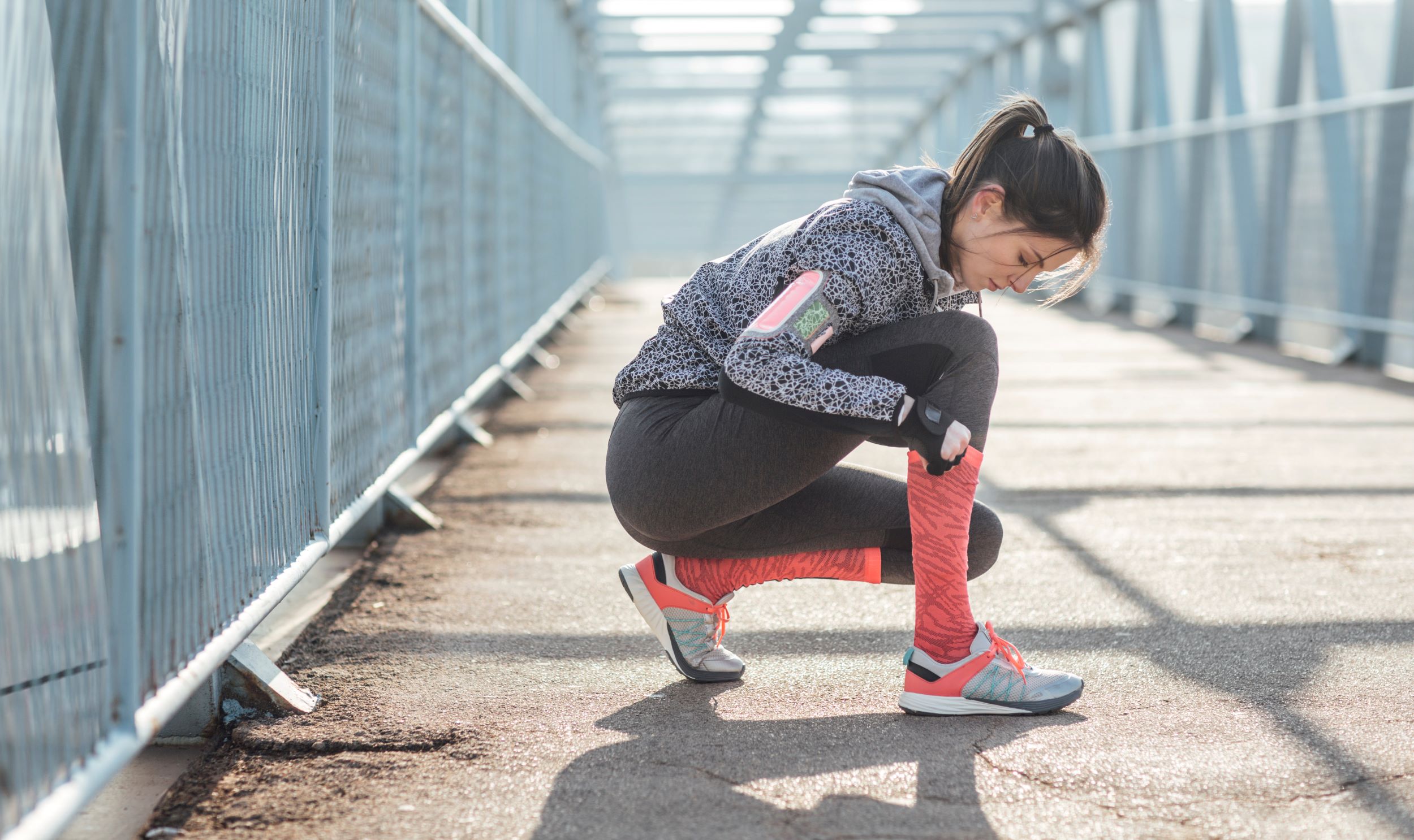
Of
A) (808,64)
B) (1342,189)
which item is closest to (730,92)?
(808,64)

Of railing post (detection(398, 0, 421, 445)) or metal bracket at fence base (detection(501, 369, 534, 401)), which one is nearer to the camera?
railing post (detection(398, 0, 421, 445))

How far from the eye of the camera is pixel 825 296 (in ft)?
7.22

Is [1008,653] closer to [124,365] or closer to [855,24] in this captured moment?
[124,365]

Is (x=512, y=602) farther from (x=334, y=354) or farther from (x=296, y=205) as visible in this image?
(x=296, y=205)

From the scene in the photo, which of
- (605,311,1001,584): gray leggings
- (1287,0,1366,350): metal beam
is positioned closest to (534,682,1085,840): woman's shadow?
Result: (605,311,1001,584): gray leggings

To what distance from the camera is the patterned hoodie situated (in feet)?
7.02

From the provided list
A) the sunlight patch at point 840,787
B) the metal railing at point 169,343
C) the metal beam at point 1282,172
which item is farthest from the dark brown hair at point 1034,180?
the metal beam at point 1282,172

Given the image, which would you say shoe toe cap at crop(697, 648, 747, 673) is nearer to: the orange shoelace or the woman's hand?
the orange shoelace

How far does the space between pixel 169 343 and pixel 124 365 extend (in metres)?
0.26

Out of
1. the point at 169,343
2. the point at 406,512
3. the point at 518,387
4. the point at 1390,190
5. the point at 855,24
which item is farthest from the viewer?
the point at 855,24

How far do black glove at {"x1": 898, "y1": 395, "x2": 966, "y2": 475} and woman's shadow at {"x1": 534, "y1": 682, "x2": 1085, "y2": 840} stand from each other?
469 mm

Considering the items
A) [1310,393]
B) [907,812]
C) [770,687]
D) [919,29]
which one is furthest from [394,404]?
[919,29]

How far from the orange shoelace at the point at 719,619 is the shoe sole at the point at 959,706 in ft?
1.25

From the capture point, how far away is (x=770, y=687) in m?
2.57
